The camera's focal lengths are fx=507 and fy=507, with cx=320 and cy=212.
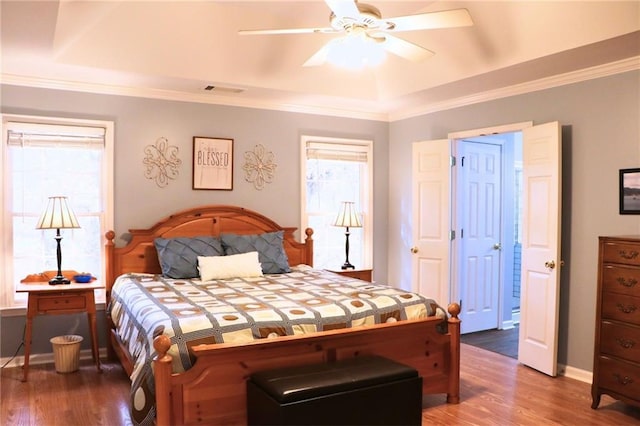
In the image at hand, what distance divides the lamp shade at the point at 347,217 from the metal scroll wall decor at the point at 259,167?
0.79 meters

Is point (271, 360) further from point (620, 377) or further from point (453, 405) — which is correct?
point (620, 377)

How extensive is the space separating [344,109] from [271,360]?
341 centimetres

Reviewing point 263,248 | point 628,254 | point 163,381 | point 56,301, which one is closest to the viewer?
point 163,381

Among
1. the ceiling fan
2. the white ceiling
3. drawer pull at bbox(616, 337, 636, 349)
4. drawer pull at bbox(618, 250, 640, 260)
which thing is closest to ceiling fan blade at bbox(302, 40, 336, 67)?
the ceiling fan

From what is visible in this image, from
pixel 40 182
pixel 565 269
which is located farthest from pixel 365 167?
pixel 40 182

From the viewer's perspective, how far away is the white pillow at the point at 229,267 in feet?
13.5

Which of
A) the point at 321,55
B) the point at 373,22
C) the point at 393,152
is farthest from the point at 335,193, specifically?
the point at 373,22

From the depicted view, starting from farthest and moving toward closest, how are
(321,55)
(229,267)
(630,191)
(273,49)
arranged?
(273,49)
(229,267)
(630,191)
(321,55)

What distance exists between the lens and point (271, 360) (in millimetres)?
2736

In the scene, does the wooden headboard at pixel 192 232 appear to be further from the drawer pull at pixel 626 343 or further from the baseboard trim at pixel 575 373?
the drawer pull at pixel 626 343

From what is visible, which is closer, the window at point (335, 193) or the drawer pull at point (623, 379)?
the drawer pull at point (623, 379)

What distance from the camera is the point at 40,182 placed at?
13.8ft

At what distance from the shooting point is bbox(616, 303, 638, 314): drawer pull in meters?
3.14

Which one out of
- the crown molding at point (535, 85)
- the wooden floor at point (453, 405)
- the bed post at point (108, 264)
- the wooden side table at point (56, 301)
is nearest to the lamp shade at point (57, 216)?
the bed post at point (108, 264)
